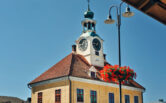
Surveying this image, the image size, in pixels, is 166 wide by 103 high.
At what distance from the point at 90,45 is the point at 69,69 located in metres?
7.23

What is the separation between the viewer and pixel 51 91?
31.2m

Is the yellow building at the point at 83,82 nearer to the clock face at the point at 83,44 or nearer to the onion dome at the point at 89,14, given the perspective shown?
the clock face at the point at 83,44

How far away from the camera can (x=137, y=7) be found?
4.26 metres

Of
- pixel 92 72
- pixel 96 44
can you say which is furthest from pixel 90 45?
pixel 92 72

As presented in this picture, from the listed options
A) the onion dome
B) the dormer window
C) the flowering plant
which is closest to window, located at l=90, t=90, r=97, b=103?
the dormer window

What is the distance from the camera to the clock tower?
37312 millimetres

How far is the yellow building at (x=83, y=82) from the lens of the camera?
99.2 ft

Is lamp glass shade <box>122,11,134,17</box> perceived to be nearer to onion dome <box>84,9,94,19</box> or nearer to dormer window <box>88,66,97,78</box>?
dormer window <box>88,66,97,78</box>

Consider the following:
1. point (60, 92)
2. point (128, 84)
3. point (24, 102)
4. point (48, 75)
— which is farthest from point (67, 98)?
point (24, 102)

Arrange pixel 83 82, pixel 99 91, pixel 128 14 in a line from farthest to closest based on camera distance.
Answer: pixel 99 91 < pixel 83 82 < pixel 128 14

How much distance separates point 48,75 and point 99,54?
28.9 ft

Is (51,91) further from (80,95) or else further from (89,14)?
(89,14)

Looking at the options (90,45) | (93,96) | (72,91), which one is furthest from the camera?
(90,45)

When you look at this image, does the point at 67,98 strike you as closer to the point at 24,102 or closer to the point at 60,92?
the point at 60,92
